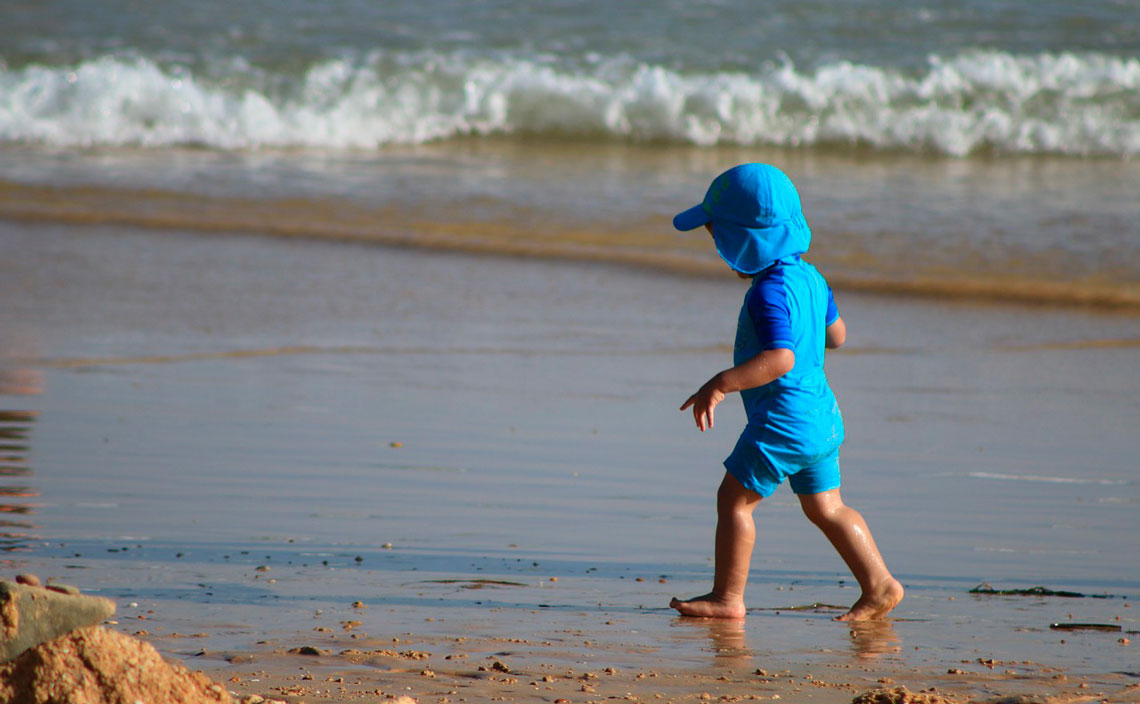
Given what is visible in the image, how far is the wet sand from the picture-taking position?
2.86m

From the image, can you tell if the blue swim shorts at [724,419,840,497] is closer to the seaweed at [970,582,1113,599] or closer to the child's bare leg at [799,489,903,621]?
the child's bare leg at [799,489,903,621]

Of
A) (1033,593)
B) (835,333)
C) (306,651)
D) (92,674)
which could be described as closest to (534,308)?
(835,333)

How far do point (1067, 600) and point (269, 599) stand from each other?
1.79 metres

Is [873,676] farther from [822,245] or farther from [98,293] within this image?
[822,245]

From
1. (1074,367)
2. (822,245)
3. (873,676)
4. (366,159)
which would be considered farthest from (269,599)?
(366,159)

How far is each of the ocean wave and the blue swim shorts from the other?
12.0 meters

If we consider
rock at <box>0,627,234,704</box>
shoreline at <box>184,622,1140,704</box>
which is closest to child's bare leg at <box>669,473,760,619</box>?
shoreline at <box>184,622,1140,704</box>

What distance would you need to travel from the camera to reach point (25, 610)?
210 cm

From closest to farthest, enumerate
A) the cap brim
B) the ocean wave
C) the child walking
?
the child walking
the cap brim
the ocean wave

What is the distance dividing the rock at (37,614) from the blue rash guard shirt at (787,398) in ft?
5.46

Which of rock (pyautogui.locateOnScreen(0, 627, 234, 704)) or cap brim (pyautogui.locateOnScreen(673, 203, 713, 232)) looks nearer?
rock (pyautogui.locateOnScreen(0, 627, 234, 704))

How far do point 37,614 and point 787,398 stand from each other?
6.11 ft

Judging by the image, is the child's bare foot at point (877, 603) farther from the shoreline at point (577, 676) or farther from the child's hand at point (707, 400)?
the child's hand at point (707, 400)

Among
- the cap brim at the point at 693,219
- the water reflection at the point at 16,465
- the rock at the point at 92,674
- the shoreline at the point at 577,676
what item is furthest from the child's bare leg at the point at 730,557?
the water reflection at the point at 16,465
